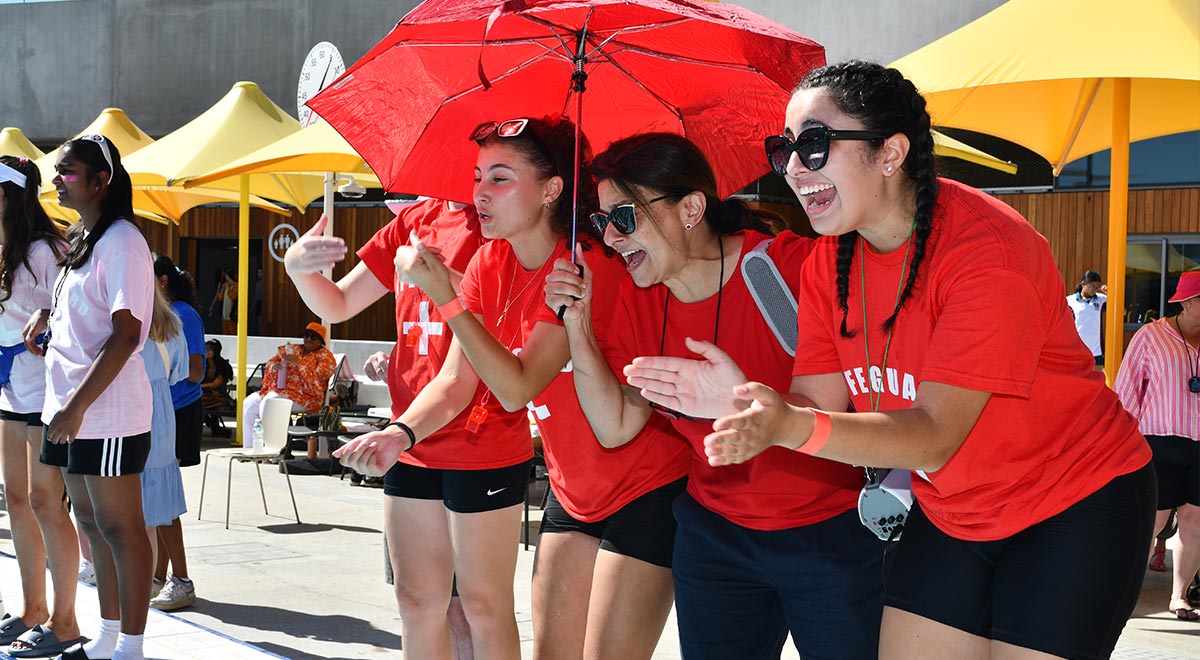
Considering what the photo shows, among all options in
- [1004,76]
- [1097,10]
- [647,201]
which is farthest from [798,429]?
[1097,10]

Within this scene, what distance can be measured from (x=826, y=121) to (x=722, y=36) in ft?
3.21

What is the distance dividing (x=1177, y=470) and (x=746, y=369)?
4.91 meters

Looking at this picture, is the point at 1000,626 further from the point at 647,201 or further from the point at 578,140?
the point at 578,140

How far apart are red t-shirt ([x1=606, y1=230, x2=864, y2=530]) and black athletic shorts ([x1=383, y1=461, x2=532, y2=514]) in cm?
76

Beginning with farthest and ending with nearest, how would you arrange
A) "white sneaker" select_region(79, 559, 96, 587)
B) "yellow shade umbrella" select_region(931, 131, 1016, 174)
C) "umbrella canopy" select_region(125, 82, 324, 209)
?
1. "umbrella canopy" select_region(125, 82, 324, 209)
2. "yellow shade umbrella" select_region(931, 131, 1016, 174)
3. "white sneaker" select_region(79, 559, 96, 587)

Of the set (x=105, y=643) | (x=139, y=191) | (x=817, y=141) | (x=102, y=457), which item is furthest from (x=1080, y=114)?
(x=139, y=191)

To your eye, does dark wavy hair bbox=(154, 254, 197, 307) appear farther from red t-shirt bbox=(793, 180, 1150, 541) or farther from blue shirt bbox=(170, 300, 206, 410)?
red t-shirt bbox=(793, 180, 1150, 541)

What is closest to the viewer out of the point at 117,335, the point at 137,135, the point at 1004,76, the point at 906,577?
the point at 906,577

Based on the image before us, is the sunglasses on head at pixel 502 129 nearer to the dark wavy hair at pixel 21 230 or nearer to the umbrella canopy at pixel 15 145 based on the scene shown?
the dark wavy hair at pixel 21 230

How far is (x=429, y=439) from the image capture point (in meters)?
3.99

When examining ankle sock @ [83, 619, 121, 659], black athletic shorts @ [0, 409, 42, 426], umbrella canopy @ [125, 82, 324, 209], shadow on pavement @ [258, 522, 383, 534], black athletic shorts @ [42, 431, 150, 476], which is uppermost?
umbrella canopy @ [125, 82, 324, 209]

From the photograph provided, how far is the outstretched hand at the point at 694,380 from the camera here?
2.42 m

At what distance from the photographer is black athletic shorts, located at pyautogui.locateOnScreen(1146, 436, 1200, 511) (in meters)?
7.02

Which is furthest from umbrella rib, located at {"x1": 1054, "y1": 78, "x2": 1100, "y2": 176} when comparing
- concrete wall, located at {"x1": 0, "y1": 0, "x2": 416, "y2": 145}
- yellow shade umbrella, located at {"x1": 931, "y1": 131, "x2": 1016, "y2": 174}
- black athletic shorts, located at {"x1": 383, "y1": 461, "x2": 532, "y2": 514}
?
concrete wall, located at {"x1": 0, "y1": 0, "x2": 416, "y2": 145}
